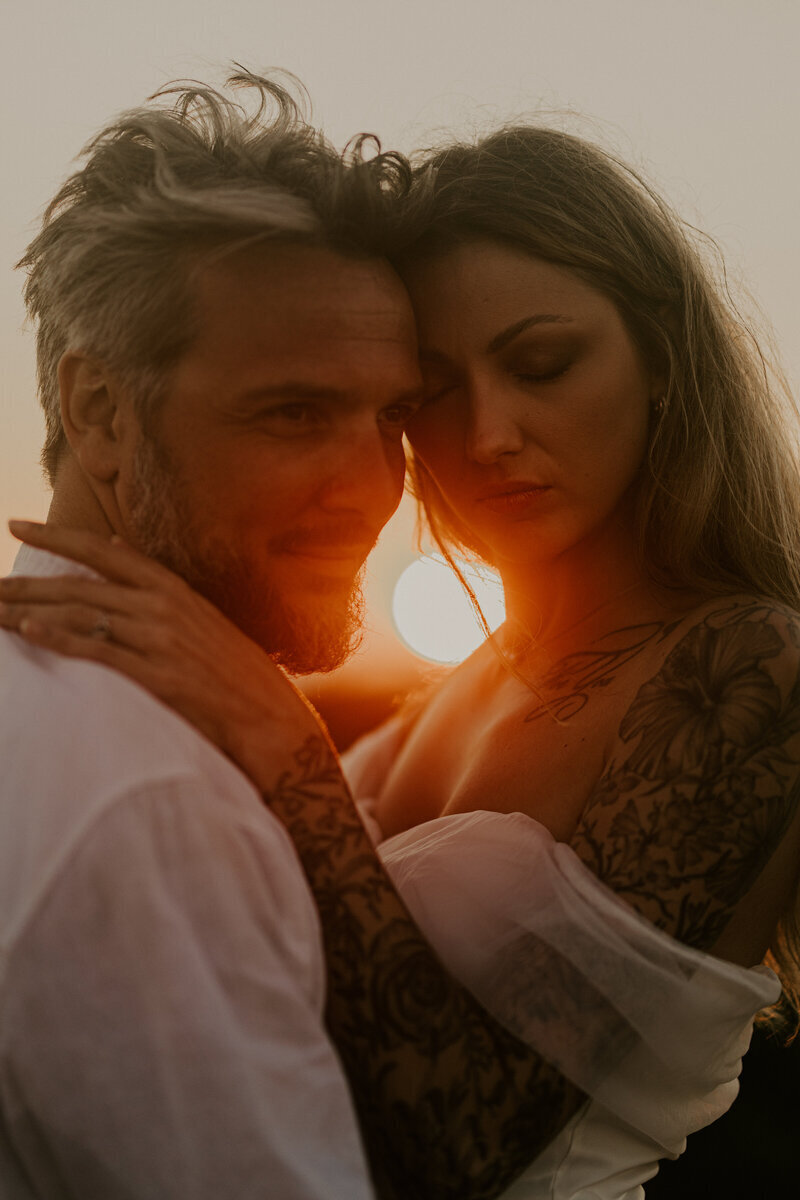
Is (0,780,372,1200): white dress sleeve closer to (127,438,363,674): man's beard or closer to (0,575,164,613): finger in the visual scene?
(0,575,164,613): finger

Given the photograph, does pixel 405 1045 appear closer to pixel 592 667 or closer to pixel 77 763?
pixel 77 763

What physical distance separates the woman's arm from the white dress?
9 cm

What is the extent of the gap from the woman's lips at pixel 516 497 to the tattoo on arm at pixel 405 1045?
72 cm

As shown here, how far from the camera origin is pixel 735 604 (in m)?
1.69

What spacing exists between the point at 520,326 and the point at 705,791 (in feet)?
2.82

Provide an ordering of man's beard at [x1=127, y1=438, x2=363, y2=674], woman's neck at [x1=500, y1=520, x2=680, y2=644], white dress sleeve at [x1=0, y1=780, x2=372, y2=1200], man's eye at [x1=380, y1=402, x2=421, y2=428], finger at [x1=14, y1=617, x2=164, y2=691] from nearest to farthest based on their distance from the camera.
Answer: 1. white dress sleeve at [x1=0, y1=780, x2=372, y2=1200]
2. finger at [x1=14, y1=617, x2=164, y2=691]
3. man's beard at [x1=127, y1=438, x2=363, y2=674]
4. man's eye at [x1=380, y1=402, x2=421, y2=428]
5. woman's neck at [x1=500, y1=520, x2=680, y2=644]

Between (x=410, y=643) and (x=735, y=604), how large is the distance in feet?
4.76

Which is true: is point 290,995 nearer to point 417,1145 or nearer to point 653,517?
point 417,1145

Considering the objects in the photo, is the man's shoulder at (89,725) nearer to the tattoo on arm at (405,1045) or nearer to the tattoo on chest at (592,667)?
the tattoo on arm at (405,1045)

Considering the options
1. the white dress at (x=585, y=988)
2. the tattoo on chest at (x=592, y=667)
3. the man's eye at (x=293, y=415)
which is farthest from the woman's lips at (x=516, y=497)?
the white dress at (x=585, y=988)

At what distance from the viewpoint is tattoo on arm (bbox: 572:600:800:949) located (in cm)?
142

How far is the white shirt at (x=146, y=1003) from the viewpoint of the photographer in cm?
102

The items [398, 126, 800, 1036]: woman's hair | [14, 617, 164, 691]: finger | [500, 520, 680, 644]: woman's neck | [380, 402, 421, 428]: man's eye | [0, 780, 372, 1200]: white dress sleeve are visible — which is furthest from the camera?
[500, 520, 680, 644]: woman's neck

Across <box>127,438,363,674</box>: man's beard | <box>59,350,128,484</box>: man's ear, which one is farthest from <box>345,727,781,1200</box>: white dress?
<box>59,350,128,484</box>: man's ear
